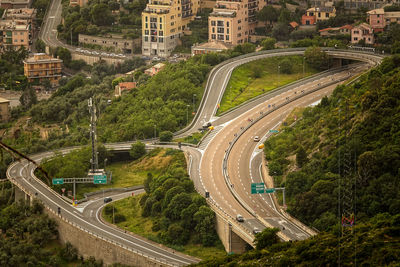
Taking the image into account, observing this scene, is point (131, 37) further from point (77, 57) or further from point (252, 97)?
point (252, 97)

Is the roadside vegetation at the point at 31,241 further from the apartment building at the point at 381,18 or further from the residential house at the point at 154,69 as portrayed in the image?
the apartment building at the point at 381,18

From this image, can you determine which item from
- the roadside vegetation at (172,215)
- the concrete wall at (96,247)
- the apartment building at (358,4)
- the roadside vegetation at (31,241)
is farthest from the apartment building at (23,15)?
the concrete wall at (96,247)

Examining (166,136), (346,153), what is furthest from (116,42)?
(346,153)

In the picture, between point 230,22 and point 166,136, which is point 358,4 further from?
point 166,136

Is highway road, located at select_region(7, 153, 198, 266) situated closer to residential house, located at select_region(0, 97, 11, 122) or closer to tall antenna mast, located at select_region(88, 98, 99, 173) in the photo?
tall antenna mast, located at select_region(88, 98, 99, 173)

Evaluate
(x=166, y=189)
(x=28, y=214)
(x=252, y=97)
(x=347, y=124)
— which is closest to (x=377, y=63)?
(x=252, y=97)

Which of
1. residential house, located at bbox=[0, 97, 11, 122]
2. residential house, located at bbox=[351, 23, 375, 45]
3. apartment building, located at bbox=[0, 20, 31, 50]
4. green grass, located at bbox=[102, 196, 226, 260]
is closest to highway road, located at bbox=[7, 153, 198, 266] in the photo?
green grass, located at bbox=[102, 196, 226, 260]

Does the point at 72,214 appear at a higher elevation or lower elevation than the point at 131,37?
lower
